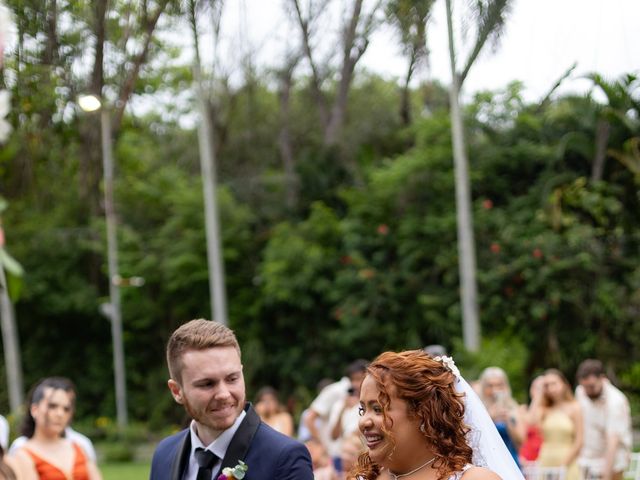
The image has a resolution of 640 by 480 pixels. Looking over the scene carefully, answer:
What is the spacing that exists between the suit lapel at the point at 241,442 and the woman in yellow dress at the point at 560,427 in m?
7.20

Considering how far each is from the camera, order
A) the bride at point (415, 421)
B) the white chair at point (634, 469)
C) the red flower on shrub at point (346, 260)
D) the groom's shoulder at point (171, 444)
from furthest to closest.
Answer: the red flower on shrub at point (346, 260) < the white chair at point (634, 469) < the groom's shoulder at point (171, 444) < the bride at point (415, 421)

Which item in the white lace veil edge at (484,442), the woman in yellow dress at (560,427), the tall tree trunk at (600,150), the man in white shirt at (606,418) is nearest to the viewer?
the white lace veil edge at (484,442)

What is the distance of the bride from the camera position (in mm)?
3609

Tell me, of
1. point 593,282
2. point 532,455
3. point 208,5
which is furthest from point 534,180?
point 532,455

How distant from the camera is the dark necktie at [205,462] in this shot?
4.11 metres

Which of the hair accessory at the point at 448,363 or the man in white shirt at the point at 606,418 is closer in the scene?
the hair accessory at the point at 448,363

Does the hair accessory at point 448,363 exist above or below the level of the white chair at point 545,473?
above

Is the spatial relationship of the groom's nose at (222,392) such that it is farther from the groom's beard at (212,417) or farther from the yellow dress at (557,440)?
the yellow dress at (557,440)

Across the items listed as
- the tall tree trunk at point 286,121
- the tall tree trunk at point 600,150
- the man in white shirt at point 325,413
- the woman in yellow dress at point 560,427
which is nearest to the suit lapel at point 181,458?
the woman in yellow dress at point 560,427

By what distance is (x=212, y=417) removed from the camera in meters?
4.05

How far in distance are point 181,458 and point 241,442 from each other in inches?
10.7

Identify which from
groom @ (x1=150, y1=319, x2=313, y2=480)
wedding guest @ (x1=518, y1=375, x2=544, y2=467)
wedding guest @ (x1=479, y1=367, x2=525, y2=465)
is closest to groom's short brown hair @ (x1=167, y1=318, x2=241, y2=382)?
groom @ (x1=150, y1=319, x2=313, y2=480)

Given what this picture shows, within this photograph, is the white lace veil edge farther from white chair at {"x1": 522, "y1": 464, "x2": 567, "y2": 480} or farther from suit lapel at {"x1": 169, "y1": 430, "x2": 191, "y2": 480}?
white chair at {"x1": 522, "y1": 464, "x2": 567, "y2": 480}

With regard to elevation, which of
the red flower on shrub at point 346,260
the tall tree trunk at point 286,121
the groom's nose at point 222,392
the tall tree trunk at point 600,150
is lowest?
the groom's nose at point 222,392
